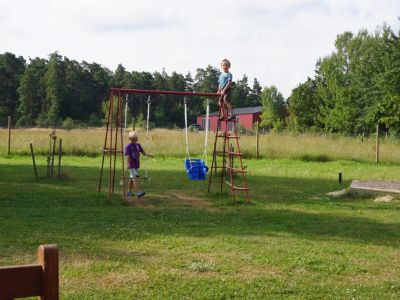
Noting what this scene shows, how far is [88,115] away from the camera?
240ft

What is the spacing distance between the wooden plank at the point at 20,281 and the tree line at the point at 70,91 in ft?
196

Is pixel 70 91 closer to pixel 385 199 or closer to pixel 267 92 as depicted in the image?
pixel 267 92

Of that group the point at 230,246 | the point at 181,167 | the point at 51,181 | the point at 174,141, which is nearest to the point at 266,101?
the point at 174,141

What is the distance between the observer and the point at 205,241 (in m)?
6.83

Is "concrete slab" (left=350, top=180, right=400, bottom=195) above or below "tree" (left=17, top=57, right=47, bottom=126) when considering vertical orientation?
below

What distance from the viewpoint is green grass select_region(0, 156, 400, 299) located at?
4863mm

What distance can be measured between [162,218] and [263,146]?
49.9ft

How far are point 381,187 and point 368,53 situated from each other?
46642 mm

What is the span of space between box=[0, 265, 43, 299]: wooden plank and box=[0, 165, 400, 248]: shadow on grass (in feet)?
15.8

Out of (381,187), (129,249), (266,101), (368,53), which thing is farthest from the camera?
(266,101)

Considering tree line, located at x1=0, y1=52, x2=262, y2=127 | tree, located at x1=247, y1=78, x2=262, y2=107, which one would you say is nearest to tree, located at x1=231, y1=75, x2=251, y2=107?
tree, located at x1=247, y1=78, x2=262, y2=107

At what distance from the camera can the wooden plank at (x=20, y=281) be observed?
1882 millimetres

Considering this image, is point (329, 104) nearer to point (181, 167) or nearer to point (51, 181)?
point (181, 167)

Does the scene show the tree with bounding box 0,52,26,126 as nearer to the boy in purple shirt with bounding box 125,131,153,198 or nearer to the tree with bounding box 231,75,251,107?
the tree with bounding box 231,75,251,107
